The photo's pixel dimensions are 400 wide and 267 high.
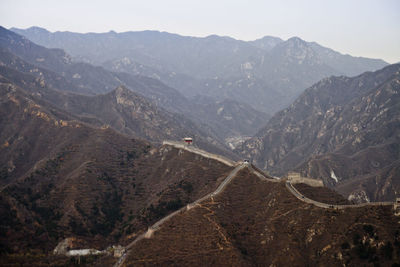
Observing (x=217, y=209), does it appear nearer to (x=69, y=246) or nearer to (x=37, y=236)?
(x=69, y=246)

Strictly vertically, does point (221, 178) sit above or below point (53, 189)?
above

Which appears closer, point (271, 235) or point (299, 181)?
point (271, 235)

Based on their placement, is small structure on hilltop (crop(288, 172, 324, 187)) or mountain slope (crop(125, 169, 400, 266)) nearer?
mountain slope (crop(125, 169, 400, 266))

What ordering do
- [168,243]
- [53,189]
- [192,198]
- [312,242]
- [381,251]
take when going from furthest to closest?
1. [53,189]
2. [192,198]
3. [168,243]
4. [312,242]
5. [381,251]

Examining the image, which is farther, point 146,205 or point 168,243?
point 146,205

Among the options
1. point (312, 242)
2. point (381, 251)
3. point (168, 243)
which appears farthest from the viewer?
point (168, 243)

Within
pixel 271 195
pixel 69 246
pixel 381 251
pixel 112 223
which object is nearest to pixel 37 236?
pixel 69 246

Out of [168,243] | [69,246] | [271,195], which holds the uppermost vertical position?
[271,195]

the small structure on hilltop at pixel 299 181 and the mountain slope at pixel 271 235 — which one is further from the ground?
the small structure on hilltop at pixel 299 181

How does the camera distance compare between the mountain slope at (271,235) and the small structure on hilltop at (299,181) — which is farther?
the small structure on hilltop at (299,181)

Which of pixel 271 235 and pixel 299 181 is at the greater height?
pixel 299 181

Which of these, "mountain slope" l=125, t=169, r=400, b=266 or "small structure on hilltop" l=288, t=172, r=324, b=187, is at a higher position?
"small structure on hilltop" l=288, t=172, r=324, b=187
